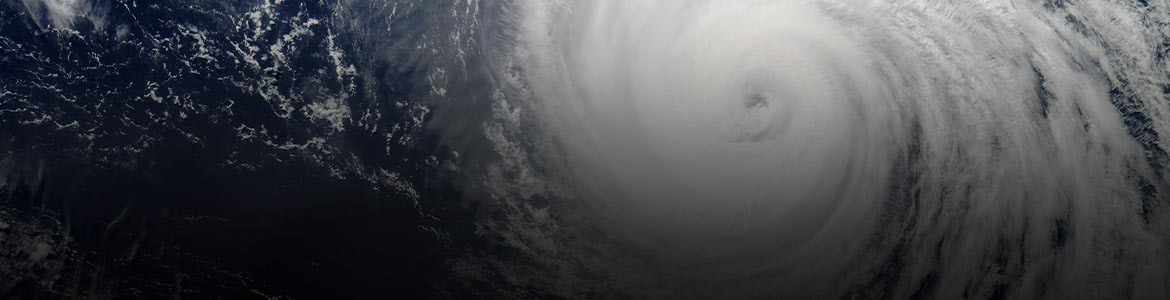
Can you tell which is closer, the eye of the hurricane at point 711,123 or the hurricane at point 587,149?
the hurricane at point 587,149

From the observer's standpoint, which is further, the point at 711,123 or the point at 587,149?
the point at 711,123

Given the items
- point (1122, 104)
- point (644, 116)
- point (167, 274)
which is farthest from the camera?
point (644, 116)

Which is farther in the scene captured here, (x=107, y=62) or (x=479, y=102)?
(x=479, y=102)

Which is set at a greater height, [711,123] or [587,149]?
[711,123]

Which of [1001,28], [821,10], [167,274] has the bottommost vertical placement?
[167,274]

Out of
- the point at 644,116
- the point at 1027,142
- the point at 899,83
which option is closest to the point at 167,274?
the point at 644,116

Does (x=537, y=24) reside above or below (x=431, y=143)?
above

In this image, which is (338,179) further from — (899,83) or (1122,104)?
(1122,104)

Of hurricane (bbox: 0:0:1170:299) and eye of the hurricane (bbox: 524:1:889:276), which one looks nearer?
hurricane (bbox: 0:0:1170:299)
